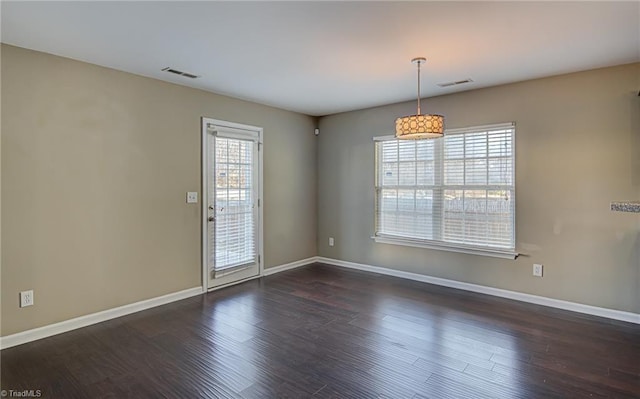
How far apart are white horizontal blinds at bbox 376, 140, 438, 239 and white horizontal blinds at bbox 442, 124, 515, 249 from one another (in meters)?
0.22

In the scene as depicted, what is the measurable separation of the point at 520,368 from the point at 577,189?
213 centimetres

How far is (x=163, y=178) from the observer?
154 inches

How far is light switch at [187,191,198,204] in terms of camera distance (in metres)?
4.17

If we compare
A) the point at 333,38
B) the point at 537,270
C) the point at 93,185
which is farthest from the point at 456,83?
the point at 93,185

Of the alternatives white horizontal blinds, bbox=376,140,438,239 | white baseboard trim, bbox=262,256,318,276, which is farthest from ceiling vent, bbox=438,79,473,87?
white baseboard trim, bbox=262,256,318,276

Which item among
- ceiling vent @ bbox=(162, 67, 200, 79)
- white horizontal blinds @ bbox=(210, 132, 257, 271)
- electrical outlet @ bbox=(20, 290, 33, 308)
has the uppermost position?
ceiling vent @ bbox=(162, 67, 200, 79)

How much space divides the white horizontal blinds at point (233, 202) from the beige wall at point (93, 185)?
0.93 feet

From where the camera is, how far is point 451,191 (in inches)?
177

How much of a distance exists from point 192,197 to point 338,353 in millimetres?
2549

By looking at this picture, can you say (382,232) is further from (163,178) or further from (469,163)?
(163,178)

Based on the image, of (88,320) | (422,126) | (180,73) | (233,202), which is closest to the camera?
(422,126)

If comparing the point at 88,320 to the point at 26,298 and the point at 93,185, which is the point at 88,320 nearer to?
the point at 26,298

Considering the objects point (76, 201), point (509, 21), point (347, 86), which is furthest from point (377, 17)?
point (76, 201)

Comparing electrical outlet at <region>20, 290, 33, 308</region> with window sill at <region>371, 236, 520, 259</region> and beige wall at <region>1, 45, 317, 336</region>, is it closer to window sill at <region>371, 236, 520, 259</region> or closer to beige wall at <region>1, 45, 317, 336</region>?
beige wall at <region>1, 45, 317, 336</region>
